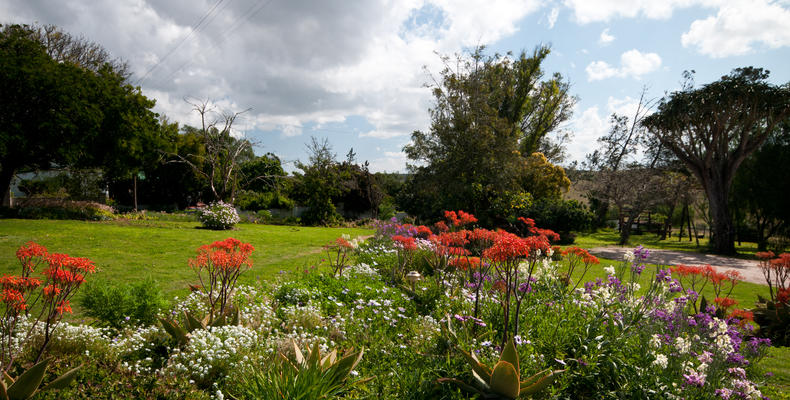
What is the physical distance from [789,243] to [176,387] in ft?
77.3

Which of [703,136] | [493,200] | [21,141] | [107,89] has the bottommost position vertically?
[493,200]

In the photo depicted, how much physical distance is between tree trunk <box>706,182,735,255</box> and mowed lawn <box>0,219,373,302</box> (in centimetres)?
1633

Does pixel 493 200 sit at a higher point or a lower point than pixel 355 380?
higher

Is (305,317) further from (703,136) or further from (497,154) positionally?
(703,136)

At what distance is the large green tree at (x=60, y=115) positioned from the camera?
13.0 m

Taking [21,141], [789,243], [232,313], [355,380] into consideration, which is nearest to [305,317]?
[232,313]

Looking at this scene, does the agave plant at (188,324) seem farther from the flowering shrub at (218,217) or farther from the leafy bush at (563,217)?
the leafy bush at (563,217)

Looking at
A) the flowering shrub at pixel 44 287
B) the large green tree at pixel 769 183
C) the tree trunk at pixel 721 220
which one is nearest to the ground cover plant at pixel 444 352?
the flowering shrub at pixel 44 287

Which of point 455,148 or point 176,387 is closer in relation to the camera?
point 176,387

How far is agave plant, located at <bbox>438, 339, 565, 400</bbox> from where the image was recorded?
2.32 m

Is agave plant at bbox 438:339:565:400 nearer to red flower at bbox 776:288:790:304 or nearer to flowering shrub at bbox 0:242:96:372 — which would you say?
flowering shrub at bbox 0:242:96:372

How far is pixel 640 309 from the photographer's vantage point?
3590 millimetres

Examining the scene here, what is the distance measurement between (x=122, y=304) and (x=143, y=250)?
6.08 meters

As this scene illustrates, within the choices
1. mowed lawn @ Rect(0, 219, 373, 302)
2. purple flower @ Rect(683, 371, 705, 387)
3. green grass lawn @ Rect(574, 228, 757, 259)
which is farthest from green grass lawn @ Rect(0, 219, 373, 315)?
green grass lawn @ Rect(574, 228, 757, 259)
